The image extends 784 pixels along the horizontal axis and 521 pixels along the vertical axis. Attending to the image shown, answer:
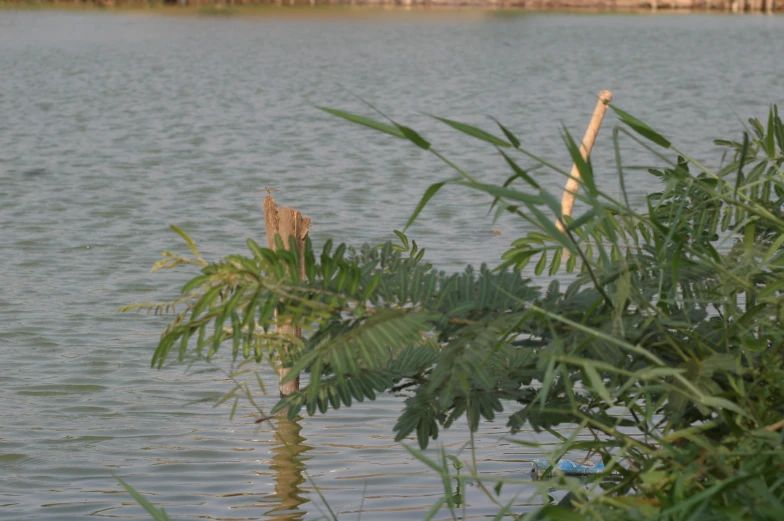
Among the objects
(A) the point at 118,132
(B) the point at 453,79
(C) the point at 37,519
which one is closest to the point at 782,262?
(C) the point at 37,519

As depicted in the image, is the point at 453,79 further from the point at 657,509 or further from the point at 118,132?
the point at 657,509

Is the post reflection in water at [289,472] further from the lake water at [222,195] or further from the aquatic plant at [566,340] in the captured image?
the aquatic plant at [566,340]

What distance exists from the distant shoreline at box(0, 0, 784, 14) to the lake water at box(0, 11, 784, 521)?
68.9ft

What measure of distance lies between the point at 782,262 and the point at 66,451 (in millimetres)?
4519

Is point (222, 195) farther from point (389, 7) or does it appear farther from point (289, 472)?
point (389, 7)

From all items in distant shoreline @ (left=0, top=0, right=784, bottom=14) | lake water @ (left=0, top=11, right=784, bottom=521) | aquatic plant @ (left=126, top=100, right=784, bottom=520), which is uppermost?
aquatic plant @ (left=126, top=100, right=784, bottom=520)

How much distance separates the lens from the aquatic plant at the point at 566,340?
2.45 m

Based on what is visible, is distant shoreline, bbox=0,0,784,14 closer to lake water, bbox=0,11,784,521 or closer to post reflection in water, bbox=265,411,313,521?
lake water, bbox=0,11,784,521

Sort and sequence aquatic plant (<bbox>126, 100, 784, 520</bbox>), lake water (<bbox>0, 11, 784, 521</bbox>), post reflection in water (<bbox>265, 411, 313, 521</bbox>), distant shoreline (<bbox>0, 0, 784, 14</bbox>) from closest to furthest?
1. aquatic plant (<bbox>126, 100, 784, 520</bbox>)
2. post reflection in water (<bbox>265, 411, 313, 521</bbox>)
3. lake water (<bbox>0, 11, 784, 521</bbox>)
4. distant shoreline (<bbox>0, 0, 784, 14</bbox>)

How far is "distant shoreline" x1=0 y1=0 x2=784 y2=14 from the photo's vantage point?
206ft

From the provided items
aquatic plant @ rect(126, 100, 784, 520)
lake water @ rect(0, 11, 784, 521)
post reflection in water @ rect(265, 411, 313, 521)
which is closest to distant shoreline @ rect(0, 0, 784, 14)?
lake water @ rect(0, 11, 784, 521)

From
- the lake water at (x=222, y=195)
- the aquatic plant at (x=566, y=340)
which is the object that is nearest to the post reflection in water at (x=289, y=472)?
the lake water at (x=222, y=195)

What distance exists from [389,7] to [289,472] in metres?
66.1

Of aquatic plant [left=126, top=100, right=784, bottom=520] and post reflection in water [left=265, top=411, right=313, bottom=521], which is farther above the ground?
aquatic plant [left=126, top=100, right=784, bottom=520]
